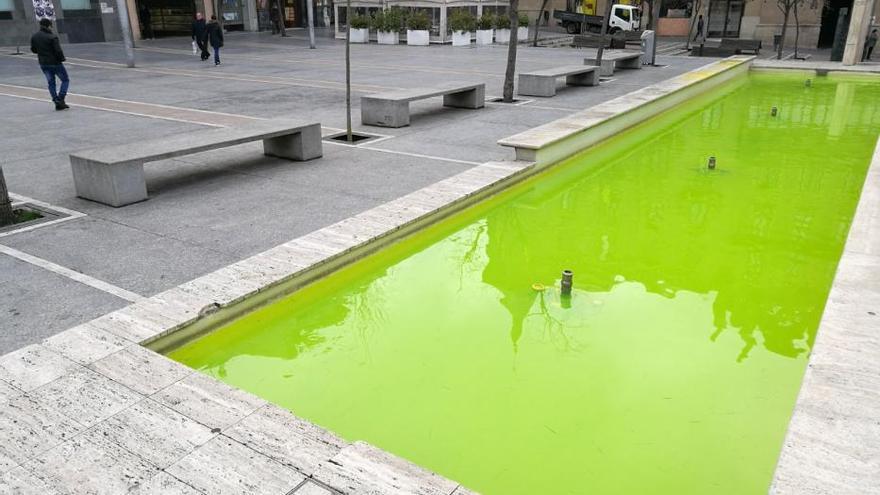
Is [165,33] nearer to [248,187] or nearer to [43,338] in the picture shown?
[248,187]

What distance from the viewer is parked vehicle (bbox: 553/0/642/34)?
36656 millimetres

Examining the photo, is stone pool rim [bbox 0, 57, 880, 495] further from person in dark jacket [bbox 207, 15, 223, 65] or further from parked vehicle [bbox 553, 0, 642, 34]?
parked vehicle [bbox 553, 0, 642, 34]

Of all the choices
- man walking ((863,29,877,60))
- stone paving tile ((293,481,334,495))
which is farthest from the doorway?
stone paving tile ((293,481,334,495))

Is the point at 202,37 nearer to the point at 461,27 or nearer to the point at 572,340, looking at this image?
the point at 461,27

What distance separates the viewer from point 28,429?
366 centimetres

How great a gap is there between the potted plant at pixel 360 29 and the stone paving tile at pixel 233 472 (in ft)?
102

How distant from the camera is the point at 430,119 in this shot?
525 inches

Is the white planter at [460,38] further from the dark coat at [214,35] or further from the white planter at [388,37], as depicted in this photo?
the dark coat at [214,35]

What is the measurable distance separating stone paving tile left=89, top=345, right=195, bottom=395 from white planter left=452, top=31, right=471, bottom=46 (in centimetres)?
2854

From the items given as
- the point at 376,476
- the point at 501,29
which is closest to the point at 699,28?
the point at 501,29

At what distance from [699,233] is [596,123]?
3882 mm

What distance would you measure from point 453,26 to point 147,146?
80.7ft

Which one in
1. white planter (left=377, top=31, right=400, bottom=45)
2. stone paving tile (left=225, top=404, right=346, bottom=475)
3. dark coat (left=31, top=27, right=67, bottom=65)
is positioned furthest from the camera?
white planter (left=377, top=31, right=400, bottom=45)

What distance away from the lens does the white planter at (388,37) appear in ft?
104
